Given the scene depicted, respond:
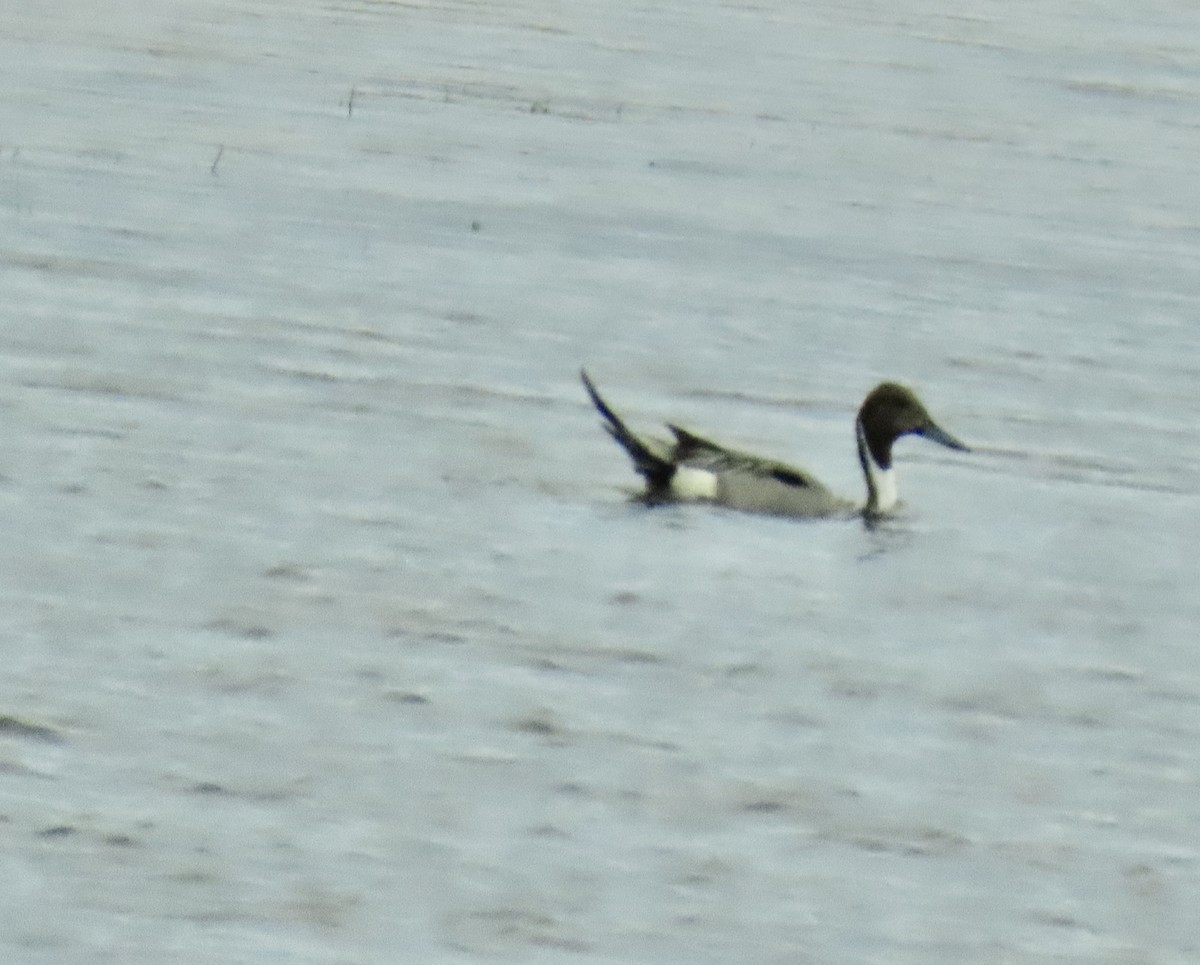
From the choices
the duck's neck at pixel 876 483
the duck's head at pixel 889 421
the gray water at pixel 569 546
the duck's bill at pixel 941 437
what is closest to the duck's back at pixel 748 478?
the gray water at pixel 569 546

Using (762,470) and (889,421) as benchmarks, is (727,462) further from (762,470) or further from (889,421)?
(889,421)

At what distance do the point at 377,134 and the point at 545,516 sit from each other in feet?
33.1

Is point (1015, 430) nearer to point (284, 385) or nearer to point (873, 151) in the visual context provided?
point (284, 385)

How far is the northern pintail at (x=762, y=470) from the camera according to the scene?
12.4m

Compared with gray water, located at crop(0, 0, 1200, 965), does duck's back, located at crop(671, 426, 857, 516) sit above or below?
above

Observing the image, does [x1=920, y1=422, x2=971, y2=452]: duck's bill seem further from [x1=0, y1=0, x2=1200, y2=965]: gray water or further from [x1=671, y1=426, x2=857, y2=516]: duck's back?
[x1=671, y1=426, x2=857, y2=516]: duck's back

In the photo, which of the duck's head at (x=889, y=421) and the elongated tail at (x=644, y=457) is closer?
the elongated tail at (x=644, y=457)

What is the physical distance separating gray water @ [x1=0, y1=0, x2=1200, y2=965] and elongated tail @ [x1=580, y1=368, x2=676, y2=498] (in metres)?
0.18

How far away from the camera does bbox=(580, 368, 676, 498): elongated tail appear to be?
41.1 ft

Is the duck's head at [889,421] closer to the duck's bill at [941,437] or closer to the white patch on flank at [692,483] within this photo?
the duck's bill at [941,437]

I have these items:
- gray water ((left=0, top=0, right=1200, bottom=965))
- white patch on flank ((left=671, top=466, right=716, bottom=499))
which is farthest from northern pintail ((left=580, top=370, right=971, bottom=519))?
gray water ((left=0, top=0, right=1200, bottom=965))

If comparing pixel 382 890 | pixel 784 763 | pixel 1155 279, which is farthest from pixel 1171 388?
pixel 382 890

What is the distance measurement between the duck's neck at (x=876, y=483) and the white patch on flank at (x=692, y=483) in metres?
0.61

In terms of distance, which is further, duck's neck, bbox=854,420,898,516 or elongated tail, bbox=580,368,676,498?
duck's neck, bbox=854,420,898,516
